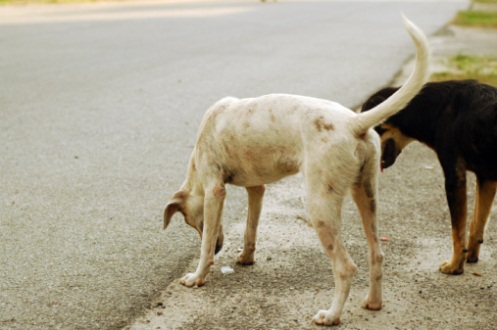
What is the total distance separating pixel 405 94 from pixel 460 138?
667 mm

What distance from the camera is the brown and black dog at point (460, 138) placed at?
420 centimetres

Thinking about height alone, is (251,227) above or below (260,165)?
below

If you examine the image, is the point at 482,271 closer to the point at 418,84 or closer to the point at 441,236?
the point at 441,236

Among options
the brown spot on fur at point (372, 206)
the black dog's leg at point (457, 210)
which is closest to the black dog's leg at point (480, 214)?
the black dog's leg at point (457, 210)

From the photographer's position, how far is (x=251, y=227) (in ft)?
14.8

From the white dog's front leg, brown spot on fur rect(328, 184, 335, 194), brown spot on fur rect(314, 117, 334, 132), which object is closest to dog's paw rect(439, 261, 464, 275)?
brown spot on fur rect(328, 184, 335, 194)

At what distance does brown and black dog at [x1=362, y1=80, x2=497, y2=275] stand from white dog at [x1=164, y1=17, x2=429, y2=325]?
0.61m

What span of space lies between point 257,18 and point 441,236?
16846 mm

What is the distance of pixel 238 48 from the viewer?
47.4 feet

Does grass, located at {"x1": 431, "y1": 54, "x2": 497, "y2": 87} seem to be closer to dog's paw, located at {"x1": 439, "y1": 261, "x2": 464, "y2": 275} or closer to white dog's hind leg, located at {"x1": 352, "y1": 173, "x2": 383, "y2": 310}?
dog's paw, located at {"x1": 439, "y1": 261, "x2": 464, "y2": 275}

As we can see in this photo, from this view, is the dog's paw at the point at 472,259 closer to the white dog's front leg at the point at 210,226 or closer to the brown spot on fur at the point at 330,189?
the brown spot on fur at the point at 330,189

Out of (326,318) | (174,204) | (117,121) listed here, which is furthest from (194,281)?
(117,121)

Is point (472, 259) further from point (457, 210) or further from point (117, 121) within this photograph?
point (117, 121)

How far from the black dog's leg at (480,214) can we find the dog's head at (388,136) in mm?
558
